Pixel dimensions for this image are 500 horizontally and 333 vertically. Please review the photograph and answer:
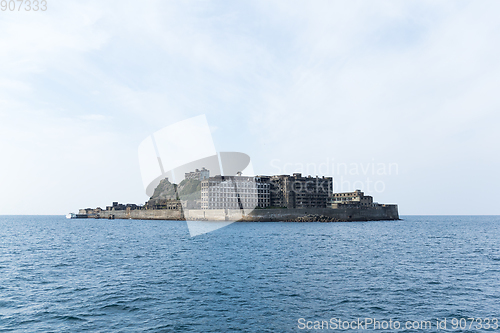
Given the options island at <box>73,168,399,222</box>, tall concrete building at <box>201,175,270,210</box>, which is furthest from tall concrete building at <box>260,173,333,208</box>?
tall concrete building at <box>201,175,270,210</box>

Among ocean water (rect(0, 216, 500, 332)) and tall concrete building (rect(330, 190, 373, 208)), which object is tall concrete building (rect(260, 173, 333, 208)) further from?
ocean water (rect(0, 216, 500, 332))

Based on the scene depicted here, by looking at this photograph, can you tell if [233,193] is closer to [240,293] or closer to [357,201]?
[357,201]

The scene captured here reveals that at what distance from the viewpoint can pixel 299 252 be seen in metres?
45.5

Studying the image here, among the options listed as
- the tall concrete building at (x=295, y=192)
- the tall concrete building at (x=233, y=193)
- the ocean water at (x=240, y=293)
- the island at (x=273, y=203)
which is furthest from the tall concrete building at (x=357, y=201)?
the ocean water at (x=240, y=293)

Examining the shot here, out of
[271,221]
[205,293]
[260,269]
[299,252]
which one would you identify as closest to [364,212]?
[271,221]

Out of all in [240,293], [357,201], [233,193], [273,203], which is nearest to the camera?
[240,293]

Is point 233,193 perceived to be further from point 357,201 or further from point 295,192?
point 357,201

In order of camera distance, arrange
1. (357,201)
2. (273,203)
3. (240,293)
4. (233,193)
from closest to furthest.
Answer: (240,293) → (233,193) → (357,201) → (273,203)

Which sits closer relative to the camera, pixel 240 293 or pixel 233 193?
pixel 240 293

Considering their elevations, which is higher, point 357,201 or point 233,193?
point 233,193

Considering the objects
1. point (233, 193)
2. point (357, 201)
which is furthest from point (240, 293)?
point (357, 201)

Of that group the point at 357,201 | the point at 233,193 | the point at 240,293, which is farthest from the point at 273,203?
the point at 240,293

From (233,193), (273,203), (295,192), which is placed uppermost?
(295,192)

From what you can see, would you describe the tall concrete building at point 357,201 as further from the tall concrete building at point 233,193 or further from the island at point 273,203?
the tall concrete building at point 233,193
